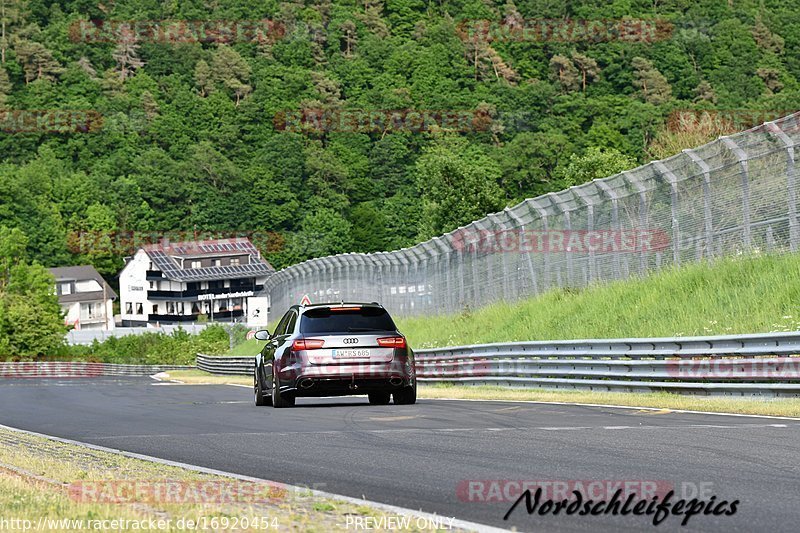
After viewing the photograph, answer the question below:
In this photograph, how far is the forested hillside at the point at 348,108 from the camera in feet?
472

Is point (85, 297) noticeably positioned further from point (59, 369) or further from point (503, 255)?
point (503, 255)

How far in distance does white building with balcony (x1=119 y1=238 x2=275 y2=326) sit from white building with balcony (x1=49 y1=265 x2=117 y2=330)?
524cm

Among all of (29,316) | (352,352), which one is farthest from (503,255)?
(29,316)

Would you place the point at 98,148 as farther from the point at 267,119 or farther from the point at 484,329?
the point at 484,329

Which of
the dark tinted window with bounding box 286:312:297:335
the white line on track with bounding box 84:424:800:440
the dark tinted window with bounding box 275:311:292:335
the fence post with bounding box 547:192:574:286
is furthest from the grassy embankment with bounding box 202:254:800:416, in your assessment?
the dark tinted window with bounding box 286:312:297:335

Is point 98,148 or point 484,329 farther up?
point 98,148

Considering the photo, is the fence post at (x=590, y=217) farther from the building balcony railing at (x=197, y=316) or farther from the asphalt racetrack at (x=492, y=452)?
the building balcony railing at (x=197, y=316)

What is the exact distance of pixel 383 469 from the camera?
33.3 feet

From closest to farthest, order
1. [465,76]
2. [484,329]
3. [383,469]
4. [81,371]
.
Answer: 1. [383,469]
2. [484,329]
3. [81,371]
4. [465,76]

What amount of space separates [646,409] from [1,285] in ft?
352

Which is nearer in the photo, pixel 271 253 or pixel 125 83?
pixel 271 253

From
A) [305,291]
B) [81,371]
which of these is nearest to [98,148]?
[81,371]
